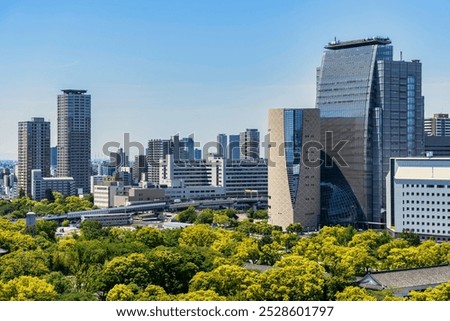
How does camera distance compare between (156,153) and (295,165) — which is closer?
(295,165)

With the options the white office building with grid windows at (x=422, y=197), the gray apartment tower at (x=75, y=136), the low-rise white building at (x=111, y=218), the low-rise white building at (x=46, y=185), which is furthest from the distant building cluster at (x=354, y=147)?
the gray apartment tower at (x=75, y=136)

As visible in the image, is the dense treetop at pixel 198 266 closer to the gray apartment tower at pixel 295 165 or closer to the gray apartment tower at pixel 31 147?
the gray apartment tower at pixel 295 165

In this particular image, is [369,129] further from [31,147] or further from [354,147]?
[31,147]

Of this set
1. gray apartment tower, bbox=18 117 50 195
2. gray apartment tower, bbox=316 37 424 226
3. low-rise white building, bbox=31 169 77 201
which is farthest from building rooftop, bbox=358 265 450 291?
gray apartment tower, bbox=18 117 50 195

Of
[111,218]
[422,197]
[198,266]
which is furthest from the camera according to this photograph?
[111,218]

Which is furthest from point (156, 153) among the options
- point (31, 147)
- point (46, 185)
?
point (46, 185)

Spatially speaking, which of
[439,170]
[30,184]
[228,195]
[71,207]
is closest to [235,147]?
[228,195]
